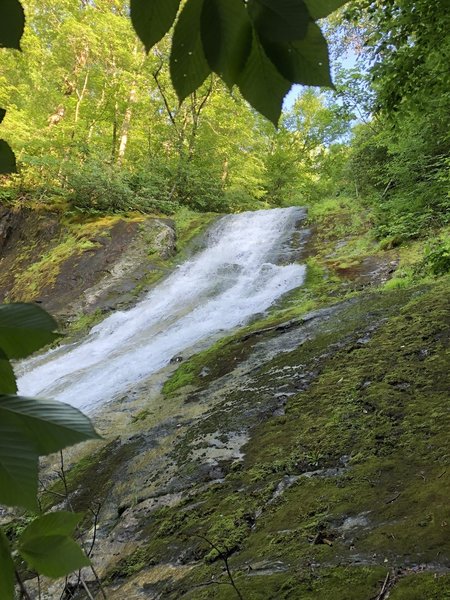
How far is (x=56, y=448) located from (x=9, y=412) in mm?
61

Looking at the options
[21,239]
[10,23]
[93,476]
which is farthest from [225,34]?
[21,239]

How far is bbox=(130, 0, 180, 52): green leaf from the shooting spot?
0.53 metres

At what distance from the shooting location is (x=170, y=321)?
927 cm

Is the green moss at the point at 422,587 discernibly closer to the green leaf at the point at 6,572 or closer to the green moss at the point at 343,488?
the green moss at the point at 343,488

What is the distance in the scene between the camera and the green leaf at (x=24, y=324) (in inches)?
19.0

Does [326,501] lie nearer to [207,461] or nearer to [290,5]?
[207,461]

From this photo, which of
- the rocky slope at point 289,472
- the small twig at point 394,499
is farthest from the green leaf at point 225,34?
the small twig at point 394,499

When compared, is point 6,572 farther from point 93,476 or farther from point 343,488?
point 93,476

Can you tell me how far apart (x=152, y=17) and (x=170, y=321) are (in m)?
8.83

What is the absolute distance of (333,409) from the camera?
3240mm

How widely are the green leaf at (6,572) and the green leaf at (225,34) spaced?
63 centimetres

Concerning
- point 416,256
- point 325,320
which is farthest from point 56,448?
point 416,256

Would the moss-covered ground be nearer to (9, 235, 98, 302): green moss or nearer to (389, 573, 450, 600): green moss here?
(389, 573, 450, 600): green moss

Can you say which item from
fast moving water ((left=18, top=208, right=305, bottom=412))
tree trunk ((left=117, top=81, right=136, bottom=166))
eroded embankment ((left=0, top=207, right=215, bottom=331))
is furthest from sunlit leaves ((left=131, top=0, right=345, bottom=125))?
tree trunk ((left=117, top=81, right=136, bottom=166))
